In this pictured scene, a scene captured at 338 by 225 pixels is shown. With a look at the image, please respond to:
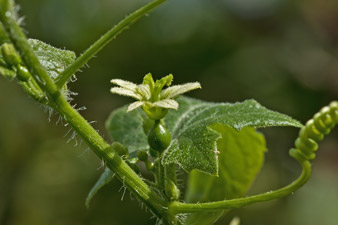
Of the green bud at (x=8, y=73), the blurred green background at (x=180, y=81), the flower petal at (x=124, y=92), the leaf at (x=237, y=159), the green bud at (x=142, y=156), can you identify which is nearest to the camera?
the green bud at (x=8, y=73)

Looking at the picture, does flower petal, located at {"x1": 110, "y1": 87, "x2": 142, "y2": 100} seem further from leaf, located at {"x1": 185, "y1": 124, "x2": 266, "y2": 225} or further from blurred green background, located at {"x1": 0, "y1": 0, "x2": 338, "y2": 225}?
blurred green background, located at {"x1": 0, "y1": 0, "x2": 338, "y2": 225}

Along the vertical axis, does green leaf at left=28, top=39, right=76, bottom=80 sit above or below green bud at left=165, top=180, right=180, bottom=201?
above

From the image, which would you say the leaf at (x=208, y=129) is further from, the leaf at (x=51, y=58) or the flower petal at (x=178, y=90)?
the leaf at (x=51, y=58)

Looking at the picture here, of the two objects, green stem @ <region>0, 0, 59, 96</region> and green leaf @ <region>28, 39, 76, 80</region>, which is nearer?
green stem @ <region>0, 0, 59, 96</region>

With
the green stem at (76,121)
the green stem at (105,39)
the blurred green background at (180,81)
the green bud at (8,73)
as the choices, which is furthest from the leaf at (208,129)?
the blurred green background at (180,81)

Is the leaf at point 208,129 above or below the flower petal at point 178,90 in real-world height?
below

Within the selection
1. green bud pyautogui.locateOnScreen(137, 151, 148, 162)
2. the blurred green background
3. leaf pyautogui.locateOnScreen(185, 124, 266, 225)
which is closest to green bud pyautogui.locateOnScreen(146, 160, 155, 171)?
green bud pyautogui.locateOnScreen(137, 151, 148, 162)

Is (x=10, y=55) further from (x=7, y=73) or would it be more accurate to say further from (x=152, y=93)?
(x=152, y=93)

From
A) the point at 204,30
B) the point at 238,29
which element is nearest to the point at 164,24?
the point at 204,30
